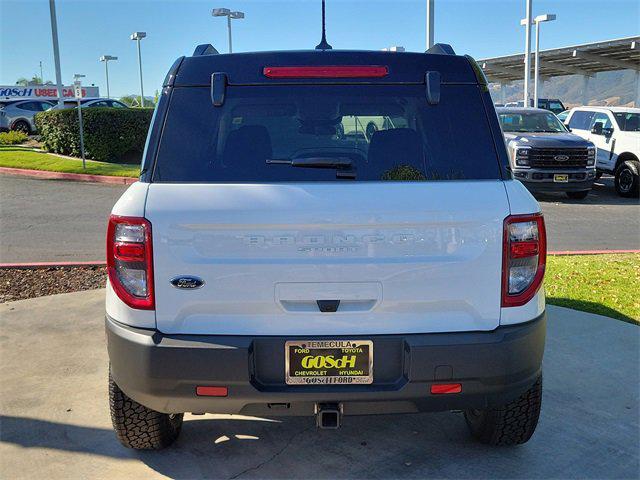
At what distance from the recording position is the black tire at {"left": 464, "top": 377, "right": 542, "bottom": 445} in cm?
323

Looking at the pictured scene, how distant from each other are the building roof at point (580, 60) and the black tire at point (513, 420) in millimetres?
42042

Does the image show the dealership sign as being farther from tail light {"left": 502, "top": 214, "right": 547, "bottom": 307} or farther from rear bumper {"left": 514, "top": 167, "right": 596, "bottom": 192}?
tail light {"left": 502, "top": 214, "right": 547, "bottom": 307}

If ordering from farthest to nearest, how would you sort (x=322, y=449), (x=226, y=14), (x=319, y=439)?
(x=226, y=14), (x=319, y=439), (x=322, y=449)

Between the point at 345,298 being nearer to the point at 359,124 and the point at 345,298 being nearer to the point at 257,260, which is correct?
the point at 257,260

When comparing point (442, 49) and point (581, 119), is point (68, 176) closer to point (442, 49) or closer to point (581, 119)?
point (581, 119)

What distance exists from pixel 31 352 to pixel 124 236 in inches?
107

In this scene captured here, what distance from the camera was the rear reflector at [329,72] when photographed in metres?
2.96

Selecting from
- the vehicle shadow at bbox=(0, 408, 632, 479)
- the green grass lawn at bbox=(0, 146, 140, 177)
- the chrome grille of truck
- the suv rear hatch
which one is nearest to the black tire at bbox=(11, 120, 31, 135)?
the green grass lawn at bbox=(0, 146, 140, 177)

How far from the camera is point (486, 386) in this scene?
2.74 m

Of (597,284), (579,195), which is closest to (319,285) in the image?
(597,284)

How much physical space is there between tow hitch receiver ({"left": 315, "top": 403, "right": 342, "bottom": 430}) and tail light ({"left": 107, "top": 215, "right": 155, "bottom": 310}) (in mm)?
827

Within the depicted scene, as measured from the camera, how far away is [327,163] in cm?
283

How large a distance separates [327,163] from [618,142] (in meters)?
13.7

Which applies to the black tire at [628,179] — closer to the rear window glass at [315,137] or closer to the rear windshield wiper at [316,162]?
the rear window glass at [315,137]
